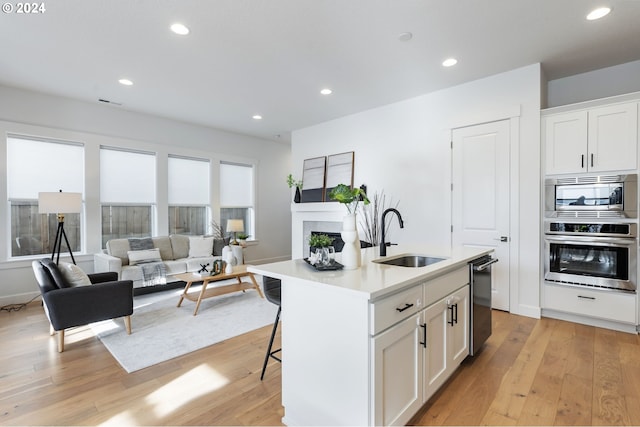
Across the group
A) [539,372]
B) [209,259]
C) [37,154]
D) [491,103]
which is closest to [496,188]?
[491,103]

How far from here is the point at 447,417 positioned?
1.83 metres

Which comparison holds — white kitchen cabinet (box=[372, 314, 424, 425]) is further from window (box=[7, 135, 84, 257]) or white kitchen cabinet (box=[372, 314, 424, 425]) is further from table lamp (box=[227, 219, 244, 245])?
window (box=[7, 135, 84, 257])

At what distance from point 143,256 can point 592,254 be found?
18.9 feet

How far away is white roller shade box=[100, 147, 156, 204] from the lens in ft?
16.4

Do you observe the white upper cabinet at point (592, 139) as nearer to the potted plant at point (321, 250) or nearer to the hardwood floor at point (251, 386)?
the hardwood floor at point (251, 386)

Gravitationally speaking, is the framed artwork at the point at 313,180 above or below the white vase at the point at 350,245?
above

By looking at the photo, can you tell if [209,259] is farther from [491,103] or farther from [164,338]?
[491,103]

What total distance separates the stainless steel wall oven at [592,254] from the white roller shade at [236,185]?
18.1 feet

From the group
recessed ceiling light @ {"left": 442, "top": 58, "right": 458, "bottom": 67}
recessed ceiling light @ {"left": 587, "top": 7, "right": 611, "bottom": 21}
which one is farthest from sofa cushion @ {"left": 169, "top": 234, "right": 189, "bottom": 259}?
recessed ceiling light @ {"left": 587, "top": 7, "right": 611, "bottom": 21}

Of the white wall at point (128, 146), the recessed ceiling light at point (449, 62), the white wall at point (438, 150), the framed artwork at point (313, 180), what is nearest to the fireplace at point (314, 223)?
the framed artwork at point (313, 180)

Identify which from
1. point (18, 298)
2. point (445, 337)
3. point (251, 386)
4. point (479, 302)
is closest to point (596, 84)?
point (479, 302)

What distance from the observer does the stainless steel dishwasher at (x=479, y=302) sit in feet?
7.76

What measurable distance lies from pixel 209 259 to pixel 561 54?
5478 millimetres

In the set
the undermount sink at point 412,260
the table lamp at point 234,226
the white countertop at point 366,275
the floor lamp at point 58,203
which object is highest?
the floor lamp at point 58,203
